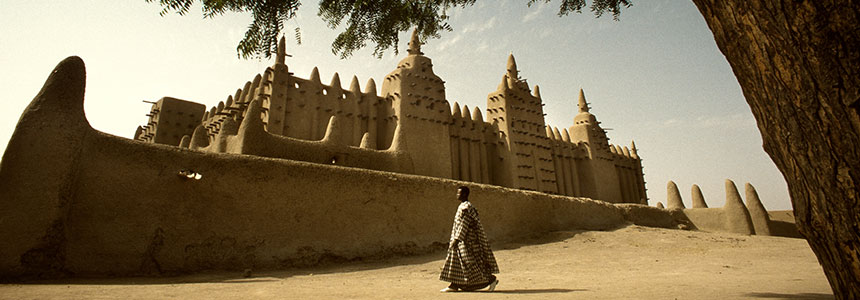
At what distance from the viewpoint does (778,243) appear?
38.1ft

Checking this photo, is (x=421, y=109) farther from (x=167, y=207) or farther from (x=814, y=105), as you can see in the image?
(x=814, y=105)

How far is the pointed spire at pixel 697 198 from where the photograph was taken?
19355 millimetres

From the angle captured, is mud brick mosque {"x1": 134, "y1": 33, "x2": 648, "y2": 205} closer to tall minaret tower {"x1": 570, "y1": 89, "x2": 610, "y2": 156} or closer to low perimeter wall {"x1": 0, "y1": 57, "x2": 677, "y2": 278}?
tall minaret tower {"x1": 570, "y1": 89, "x2": 610, "y2": 156}

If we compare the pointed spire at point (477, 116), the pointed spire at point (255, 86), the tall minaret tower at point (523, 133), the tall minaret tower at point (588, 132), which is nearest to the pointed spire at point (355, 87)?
the pointed spire at point (255, 86)

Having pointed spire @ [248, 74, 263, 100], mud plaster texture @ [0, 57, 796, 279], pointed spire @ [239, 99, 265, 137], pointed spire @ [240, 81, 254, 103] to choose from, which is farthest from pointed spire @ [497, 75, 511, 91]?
pointed spire @ [239, 99, 265, 137]

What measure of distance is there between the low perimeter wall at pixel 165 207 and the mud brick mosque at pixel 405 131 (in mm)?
2387

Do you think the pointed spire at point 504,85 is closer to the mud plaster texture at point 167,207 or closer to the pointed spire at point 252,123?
the mud plaster texture at point 167,207

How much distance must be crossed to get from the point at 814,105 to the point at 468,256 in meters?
4.11

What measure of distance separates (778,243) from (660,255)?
4.38 meters

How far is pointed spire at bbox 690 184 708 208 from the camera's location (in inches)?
762

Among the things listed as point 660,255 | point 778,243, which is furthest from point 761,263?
point 778,243

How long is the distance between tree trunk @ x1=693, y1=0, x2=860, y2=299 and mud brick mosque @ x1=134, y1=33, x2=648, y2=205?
1005 cm

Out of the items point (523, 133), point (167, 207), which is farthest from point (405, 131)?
point (167, 207)

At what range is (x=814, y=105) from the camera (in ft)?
5.99
